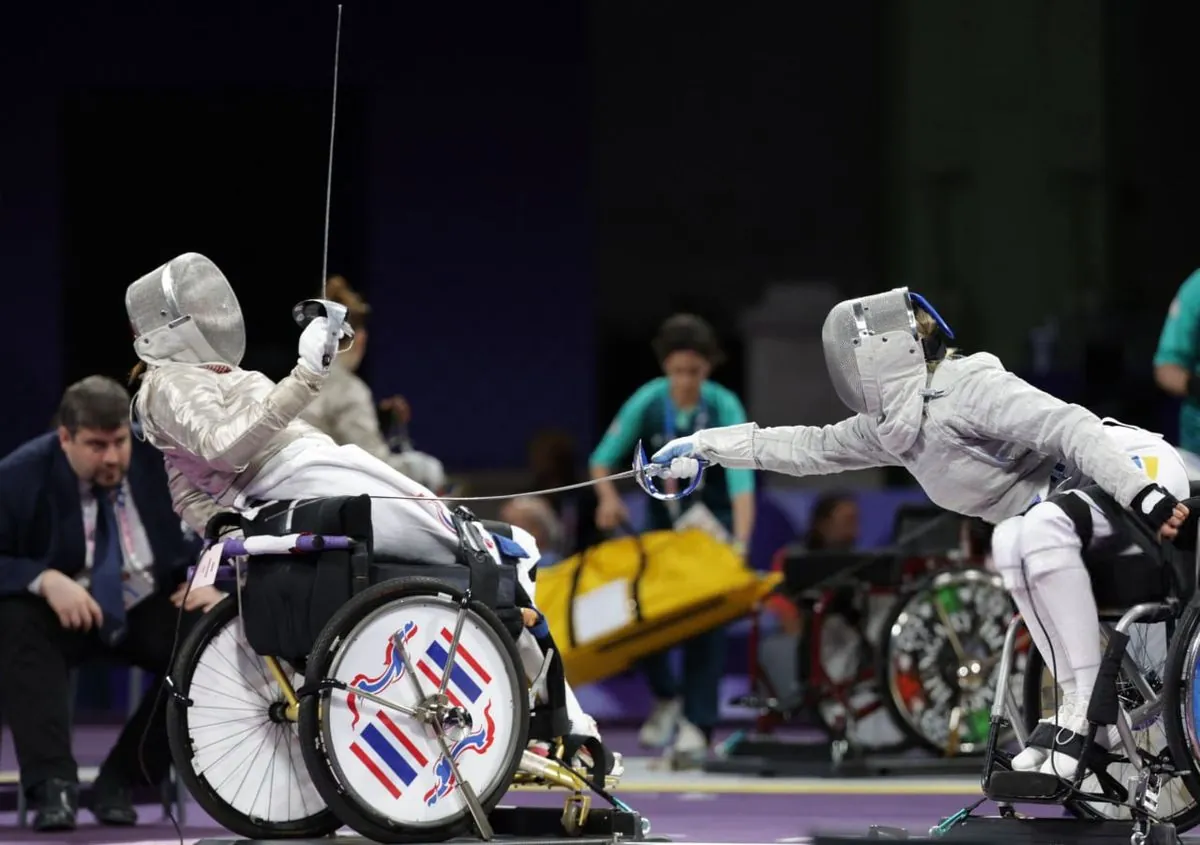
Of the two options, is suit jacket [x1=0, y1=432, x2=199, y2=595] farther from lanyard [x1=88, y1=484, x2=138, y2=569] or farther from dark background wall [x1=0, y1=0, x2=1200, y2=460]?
dark background wall [x1=0, y1=0, x2=1200, y2=460]

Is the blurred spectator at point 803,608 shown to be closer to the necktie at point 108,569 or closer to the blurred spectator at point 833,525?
the blurred spectator at point 833,525

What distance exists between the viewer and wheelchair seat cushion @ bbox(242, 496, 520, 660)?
3807 mm

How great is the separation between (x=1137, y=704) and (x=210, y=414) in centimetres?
176

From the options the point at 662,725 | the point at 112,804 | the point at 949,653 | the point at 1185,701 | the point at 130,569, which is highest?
the point at 130,569

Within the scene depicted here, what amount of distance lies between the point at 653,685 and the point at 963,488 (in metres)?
2.69

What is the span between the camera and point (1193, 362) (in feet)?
18.3

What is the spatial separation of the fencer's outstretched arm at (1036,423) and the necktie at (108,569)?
6.44 feet

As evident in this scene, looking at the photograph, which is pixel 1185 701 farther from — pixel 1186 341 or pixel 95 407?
pixel 95 407

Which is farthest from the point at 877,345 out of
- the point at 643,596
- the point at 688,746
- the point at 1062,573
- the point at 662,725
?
the point at 662,725

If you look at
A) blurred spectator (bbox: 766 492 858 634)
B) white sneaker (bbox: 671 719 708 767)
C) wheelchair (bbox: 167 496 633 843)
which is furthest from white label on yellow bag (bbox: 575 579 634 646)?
wheelchair (bbox: 167 496 633 843)

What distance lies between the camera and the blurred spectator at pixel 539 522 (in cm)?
738

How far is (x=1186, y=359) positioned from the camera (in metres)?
5.56

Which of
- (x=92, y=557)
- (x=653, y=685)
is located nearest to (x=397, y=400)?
(x=653, y=685)

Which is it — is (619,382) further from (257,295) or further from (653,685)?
(653,685)
